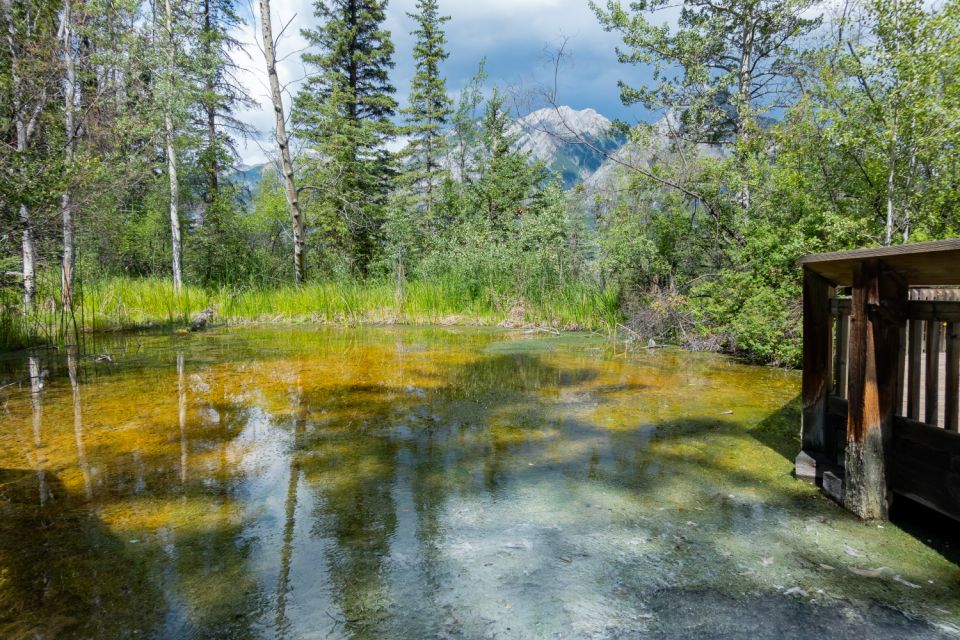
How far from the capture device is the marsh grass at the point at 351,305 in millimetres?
9188

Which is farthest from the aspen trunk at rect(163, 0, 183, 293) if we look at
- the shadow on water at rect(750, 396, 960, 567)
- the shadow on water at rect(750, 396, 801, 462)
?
A: the shadow on water at rect(750, 396, 960, 567)

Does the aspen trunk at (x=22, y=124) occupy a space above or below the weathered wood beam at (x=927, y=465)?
above

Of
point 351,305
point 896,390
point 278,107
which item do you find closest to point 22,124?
point 278,107

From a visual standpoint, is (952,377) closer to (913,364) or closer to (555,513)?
(913,364)

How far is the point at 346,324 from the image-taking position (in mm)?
10602

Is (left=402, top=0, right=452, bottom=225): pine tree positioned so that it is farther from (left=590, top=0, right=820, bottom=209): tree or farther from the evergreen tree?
(left=590, top=0, right=820, bottom=209): tree

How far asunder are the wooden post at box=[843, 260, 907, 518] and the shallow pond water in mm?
192

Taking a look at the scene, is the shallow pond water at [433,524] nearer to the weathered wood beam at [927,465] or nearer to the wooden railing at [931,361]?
the weathered wood beam at [927,465]

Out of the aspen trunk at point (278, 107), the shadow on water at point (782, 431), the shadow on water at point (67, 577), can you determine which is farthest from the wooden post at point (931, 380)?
the aspen trunk at point (278, 107)

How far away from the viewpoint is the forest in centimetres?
519

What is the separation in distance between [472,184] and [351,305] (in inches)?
373

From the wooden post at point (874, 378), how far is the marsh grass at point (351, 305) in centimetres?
665

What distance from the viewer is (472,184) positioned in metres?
18.8

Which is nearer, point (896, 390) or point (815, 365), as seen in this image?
point (896, 390)
